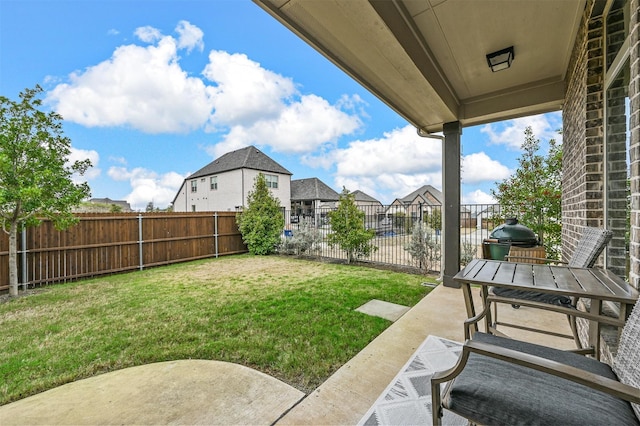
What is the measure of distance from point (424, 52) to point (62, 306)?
19.7 ft

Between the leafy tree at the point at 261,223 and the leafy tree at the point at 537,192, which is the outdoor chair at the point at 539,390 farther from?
the leafy tree at the point at 261,223

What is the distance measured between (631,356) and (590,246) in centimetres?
125

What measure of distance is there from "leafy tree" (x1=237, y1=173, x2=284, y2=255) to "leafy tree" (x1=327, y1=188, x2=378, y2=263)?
99.3 inches

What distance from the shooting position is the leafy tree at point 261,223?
896cm

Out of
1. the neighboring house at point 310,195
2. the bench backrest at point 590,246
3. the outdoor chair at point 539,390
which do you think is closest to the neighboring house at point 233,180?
the neighboring house at point 310,195

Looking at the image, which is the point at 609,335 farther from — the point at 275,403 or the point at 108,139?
the point at 108,139

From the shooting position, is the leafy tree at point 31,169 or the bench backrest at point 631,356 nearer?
the bench backrest at point 631,356

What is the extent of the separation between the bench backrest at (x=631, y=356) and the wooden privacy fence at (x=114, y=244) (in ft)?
26.3

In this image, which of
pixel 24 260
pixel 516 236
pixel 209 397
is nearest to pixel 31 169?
pixel 24 260

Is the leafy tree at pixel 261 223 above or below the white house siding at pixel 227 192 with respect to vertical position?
below

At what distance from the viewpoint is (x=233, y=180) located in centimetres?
1989

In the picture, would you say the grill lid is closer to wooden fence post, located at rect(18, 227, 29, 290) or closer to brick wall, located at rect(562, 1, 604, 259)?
brick wall, located at rect(562, 1, 604, 259)

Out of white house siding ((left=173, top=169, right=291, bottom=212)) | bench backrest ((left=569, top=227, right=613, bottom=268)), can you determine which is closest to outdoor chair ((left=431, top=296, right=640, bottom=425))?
bench backrest ((left=569, top=227, right=613, bottom=268))

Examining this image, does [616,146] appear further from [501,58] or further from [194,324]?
[194,324]
